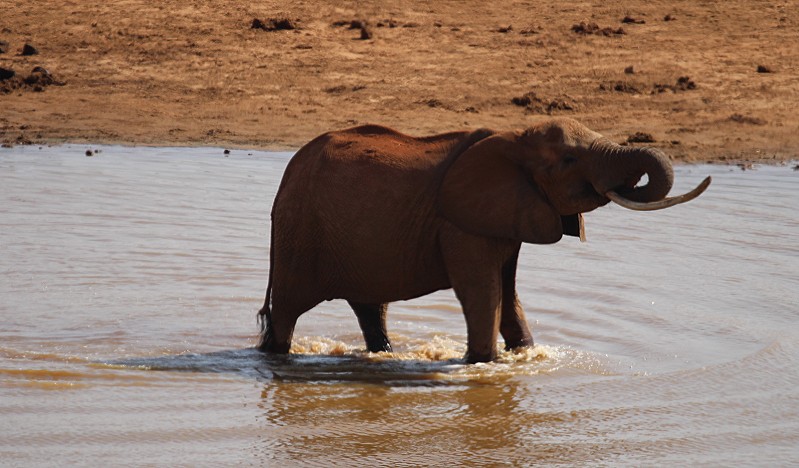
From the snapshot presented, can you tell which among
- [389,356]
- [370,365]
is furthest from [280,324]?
[389,356]

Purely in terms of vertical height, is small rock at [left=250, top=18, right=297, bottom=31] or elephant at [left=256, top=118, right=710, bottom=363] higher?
small rock at [left=250, top=18, right=297, bottom=31]

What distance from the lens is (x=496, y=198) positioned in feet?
22.9

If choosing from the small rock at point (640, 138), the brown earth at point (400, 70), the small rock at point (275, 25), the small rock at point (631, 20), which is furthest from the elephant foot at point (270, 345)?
the small rock at point (631, 20)

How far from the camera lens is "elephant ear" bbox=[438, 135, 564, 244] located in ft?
22.7

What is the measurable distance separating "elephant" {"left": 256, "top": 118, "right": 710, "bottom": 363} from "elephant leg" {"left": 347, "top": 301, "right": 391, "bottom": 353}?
0.44m

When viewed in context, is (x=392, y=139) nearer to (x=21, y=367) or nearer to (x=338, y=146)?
(x=338, y=146)

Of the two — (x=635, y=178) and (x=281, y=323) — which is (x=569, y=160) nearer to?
(x=635, y=178)

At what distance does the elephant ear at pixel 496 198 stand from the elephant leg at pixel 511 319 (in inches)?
17.1

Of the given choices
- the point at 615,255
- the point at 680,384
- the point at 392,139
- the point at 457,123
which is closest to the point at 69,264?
the point at 392,139

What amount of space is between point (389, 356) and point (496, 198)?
4.24 ft

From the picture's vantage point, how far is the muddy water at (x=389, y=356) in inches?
233

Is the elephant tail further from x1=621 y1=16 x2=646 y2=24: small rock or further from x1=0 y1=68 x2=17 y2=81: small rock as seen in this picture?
x1=621 y1=16 x2=646 y2=24: small rock

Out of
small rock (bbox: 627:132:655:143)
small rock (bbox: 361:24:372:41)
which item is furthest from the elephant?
small rock (bbox: 361:24:372:41)

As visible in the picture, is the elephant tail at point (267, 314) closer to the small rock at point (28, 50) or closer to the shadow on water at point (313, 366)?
the shadow on water at point (313, 366)
